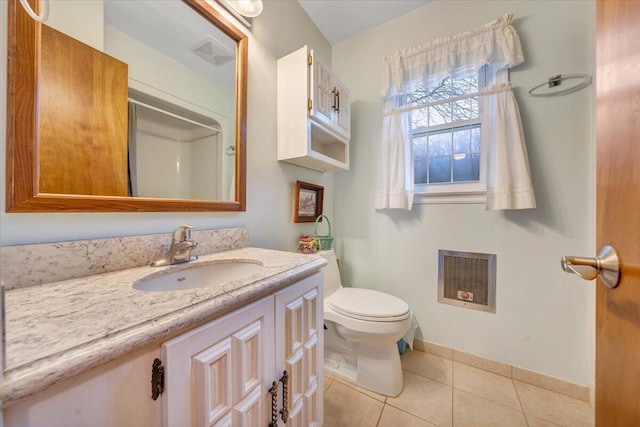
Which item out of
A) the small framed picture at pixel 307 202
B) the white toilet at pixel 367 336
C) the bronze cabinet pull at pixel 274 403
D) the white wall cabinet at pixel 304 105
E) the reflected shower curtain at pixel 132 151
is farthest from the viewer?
the small framed picture at pixel 307 202

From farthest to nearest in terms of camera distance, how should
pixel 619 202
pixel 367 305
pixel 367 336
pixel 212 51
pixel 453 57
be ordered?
pixel 453 57, pixel 367 305, pixel 367 336, pixel 212 51, pixel 619 202

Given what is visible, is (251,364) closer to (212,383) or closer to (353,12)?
(212,383)

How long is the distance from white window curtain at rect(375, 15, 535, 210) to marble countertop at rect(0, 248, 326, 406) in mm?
1247

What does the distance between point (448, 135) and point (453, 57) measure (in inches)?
18.9

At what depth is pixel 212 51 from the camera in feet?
3.64

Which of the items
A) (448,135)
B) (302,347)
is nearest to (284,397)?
(302,347)

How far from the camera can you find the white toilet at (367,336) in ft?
4.01

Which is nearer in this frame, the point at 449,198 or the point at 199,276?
the point at 199,276

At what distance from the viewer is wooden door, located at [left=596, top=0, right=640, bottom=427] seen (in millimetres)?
365

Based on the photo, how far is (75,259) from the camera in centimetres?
68

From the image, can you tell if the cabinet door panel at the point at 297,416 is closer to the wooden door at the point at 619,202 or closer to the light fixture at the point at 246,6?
the wooden door at the point at 619,202

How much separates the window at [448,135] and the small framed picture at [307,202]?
723mm

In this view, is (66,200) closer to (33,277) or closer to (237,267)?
(33,277)

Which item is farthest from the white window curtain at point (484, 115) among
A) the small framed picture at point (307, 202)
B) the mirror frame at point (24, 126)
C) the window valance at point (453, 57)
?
the mirror frame at point (24, 126)
